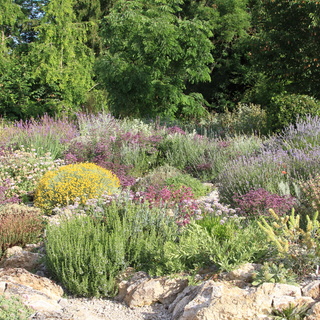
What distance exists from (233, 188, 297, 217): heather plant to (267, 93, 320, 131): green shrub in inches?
206

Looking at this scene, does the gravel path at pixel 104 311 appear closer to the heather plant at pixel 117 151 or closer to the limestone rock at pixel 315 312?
the limestone rock at pixel 315 312

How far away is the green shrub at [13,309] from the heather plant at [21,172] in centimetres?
413

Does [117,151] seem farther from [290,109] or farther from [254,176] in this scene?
[290,109]

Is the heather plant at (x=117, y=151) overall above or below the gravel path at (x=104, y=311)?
above

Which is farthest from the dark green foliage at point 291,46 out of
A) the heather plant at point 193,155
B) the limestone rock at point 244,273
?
the limestone rock at point 244,273

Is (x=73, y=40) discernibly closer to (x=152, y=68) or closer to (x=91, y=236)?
(x=152, y=68)

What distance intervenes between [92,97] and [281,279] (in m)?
16.7

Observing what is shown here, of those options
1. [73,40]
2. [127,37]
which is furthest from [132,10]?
[73,40]

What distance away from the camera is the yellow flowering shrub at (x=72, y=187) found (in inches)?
254

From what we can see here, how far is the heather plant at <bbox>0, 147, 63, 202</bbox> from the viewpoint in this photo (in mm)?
7566

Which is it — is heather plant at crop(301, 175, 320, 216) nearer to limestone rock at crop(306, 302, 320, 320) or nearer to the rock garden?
the rock garden

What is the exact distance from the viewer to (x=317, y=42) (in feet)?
37.5

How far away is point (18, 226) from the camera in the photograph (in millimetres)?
5523

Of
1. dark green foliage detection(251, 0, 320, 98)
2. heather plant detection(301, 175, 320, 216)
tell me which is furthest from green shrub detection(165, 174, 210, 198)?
dark green foliage detection(251, 0, 320, 98)
